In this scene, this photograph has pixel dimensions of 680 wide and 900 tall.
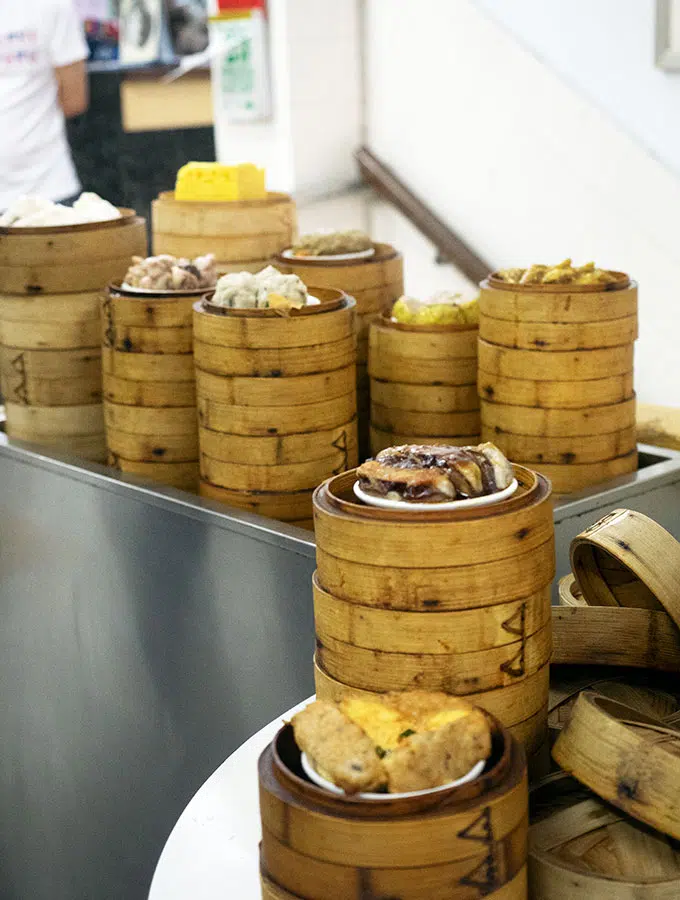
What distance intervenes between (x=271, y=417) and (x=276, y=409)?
0.06 feet

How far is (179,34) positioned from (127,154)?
2.48 feet

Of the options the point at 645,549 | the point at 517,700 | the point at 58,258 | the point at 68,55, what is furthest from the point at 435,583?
the point at 68,55

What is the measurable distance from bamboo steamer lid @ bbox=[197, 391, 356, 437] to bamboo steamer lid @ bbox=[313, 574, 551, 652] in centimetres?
101

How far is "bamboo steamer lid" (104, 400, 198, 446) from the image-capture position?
104 inches

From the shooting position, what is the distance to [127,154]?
6.86 metres

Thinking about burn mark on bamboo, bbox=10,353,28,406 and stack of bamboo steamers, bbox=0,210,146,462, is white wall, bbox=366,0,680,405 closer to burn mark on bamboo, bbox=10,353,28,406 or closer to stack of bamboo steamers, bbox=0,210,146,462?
stack of bamboo steamers, bbox=0,210,146,462

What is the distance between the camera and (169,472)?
8.75 ft

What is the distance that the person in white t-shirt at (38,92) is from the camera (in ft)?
16.7

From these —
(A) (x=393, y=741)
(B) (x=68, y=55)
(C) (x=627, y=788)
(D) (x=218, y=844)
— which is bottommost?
(D) (x=218, y=844)

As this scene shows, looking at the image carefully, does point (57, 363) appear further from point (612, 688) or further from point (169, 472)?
point (612, 688)

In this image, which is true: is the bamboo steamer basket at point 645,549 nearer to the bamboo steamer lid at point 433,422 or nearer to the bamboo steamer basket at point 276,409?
the bamboo steamer basket at point 276,409

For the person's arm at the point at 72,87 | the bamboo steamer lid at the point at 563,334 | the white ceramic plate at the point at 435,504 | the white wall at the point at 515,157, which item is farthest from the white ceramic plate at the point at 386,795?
the person's arm at the point at 72,87

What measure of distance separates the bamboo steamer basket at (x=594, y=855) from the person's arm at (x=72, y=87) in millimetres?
4803

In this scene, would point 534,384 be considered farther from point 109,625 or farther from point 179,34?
point 179,34
